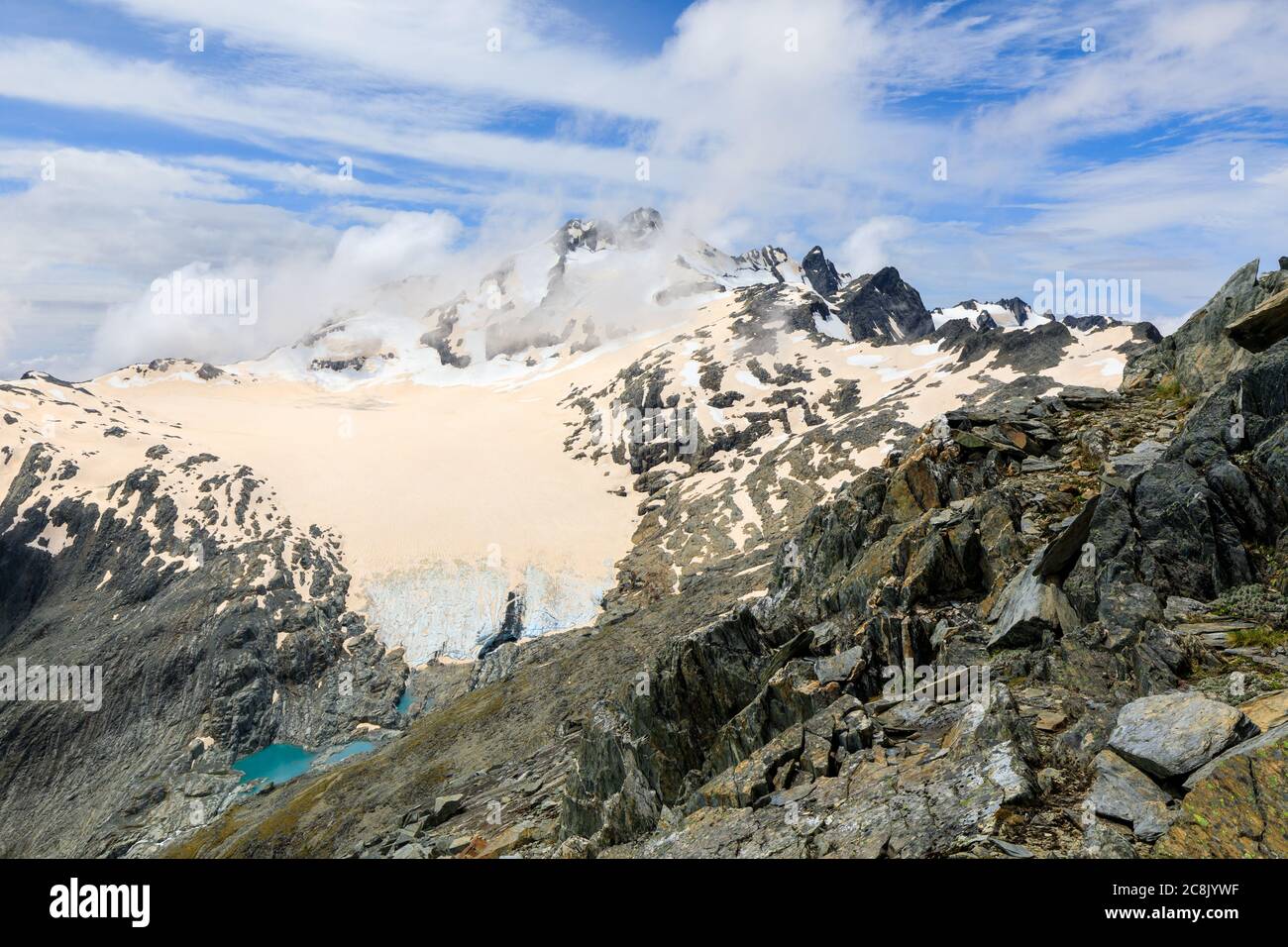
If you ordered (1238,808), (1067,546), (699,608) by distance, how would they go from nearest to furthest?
(1238,808) < (1067,546) < (699,608)

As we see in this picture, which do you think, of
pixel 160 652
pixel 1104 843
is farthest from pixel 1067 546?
pixel 160 652

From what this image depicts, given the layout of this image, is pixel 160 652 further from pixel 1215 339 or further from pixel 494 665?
pixel 1215 339

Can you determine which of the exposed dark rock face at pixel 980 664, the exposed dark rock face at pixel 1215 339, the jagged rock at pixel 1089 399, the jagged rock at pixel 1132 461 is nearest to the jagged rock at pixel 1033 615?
the exposed dark rock face at pixel 980 664

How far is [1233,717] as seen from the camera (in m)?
11.4

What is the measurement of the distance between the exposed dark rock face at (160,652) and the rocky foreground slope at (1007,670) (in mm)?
61361

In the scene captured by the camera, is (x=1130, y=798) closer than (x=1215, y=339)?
Yes

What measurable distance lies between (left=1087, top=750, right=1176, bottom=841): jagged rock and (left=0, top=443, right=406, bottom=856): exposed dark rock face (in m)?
83.8
